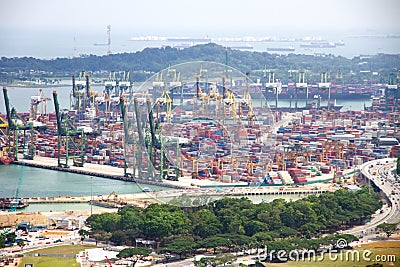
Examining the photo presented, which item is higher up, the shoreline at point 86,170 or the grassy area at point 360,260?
the grassy area at point 360,260

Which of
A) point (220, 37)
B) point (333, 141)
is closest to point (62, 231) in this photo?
point (333, 141)

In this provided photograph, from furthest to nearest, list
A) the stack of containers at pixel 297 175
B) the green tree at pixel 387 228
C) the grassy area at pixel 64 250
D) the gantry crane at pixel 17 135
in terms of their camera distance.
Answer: the gantry crane at pixel 17 135, the stack of containers at pixel 297 175, the green tree at pixel 387 228, the grassy area at pixel 64 250

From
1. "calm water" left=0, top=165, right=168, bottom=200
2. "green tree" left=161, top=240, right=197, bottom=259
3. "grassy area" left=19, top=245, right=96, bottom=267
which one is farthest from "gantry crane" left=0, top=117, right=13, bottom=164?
"green tree" left=161, top=240, right=197, bottom=259

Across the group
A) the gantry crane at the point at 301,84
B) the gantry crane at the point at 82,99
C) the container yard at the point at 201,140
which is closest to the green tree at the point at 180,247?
the container yard at the point at 201,140

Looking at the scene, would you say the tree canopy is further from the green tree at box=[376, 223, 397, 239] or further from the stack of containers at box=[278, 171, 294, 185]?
the stack of containers at box=[278, 171, 294, 185]

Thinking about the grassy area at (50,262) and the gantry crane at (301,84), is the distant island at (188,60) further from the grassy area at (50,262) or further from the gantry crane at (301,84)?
the grassy area at (50,262)

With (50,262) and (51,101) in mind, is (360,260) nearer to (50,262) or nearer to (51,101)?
(50,262)
